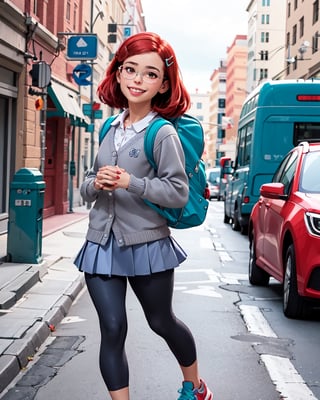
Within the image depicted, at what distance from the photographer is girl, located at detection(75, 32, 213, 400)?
338cm

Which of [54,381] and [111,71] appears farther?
[54,381]

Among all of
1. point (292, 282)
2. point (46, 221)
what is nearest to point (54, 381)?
point (292, 282)

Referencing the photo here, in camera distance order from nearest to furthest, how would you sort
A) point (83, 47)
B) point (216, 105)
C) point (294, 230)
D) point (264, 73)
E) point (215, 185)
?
point (294, 230), point (83, 47), point (215, 185), point (264, 73), point (216, 105)

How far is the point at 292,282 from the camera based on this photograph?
6.69m

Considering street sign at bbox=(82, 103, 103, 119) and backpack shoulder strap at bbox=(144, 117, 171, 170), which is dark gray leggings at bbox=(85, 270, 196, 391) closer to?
backpack shoulder strap at bbox=(144, 117, 171, 170)

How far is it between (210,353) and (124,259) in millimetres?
2256

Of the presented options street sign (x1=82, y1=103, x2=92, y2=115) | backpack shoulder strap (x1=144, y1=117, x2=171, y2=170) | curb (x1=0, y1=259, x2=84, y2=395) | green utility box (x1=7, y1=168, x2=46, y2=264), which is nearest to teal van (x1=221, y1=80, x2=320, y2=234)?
curb (x1=0, y1=259, x2=84, y2=395)

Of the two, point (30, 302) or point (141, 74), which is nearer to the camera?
point (141, 74)

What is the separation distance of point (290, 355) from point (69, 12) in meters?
18.5

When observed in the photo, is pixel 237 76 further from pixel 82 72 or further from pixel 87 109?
pixel 82 72

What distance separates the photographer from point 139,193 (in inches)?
130

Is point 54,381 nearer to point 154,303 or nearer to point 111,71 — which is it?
point 154,303

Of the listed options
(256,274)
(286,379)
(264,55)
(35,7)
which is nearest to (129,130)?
(286,379)

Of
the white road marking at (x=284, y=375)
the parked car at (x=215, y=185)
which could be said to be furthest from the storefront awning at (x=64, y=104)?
the parked car at (x=215, y=185)
